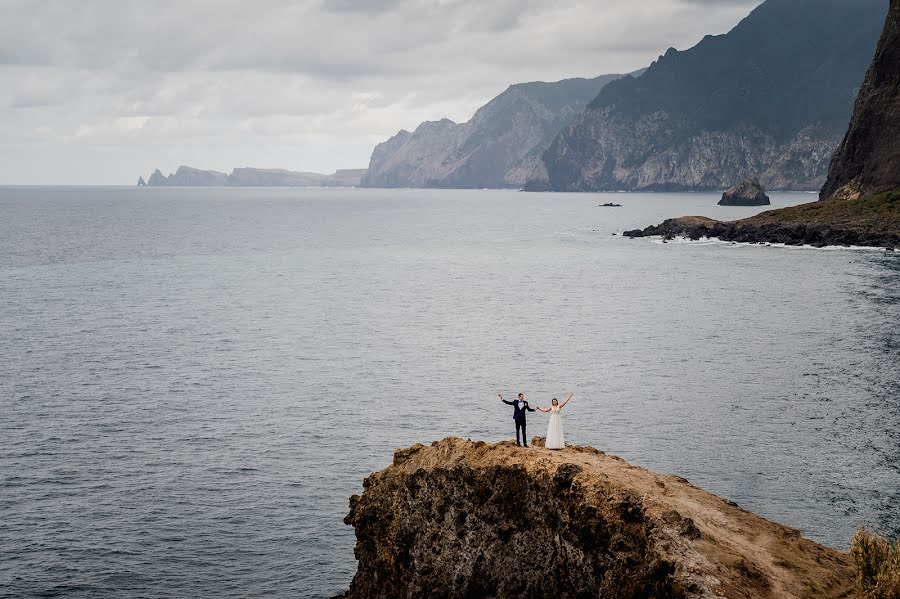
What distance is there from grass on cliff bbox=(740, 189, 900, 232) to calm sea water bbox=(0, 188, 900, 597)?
3281cm

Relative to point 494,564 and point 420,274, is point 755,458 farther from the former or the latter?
point 420,274

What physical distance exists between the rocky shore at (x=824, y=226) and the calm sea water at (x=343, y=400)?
97.6 ft

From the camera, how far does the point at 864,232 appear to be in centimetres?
15538

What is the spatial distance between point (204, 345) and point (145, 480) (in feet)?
119

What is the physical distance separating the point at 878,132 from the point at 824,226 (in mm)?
33528

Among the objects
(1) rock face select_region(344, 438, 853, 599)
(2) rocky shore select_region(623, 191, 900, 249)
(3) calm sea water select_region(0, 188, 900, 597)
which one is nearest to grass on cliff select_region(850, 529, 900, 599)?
(1) rock face select_region(344, 438, 853, 599)

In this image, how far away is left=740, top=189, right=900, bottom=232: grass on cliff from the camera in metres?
156

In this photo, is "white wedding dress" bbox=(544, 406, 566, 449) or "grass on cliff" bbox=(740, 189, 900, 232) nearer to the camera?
"white wedding dress" bbox=(544, 406, 566, 449)

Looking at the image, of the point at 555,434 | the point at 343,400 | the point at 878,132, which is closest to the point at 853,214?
the point at 878,132

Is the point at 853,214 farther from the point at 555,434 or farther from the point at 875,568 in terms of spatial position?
the point at 875,568

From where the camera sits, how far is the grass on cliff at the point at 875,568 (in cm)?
2348

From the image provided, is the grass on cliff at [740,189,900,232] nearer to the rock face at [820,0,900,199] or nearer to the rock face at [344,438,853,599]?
the rock face at [820,0,900,199]

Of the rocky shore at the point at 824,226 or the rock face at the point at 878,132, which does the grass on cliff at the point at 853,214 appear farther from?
the rock face at the point at 878,132

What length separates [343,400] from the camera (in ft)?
208
